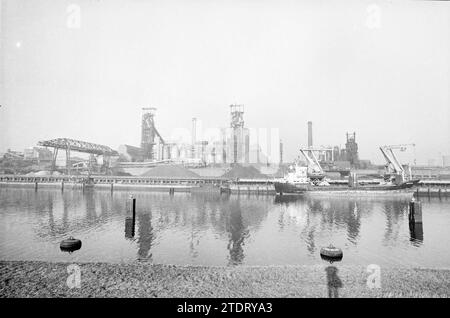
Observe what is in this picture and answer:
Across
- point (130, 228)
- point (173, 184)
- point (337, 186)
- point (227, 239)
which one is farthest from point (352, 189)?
point (130, 228)

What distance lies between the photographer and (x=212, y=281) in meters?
8.69

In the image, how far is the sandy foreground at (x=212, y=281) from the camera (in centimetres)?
800

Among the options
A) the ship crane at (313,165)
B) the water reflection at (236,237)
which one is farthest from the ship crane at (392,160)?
the water reflection at (236,237)

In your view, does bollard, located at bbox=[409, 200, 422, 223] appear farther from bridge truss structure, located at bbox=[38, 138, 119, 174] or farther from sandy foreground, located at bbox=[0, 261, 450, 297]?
bridge truss structure, located at bbox=[38, 138, 119, 174]

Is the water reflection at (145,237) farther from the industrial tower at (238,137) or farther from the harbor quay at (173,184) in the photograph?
the industrial tower at (238,137)

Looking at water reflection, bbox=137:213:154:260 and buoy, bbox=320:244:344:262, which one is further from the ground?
buoy, bbox=320:244:344:262

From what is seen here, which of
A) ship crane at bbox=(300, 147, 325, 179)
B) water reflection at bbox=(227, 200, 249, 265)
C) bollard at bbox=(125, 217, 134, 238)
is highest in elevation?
ship crane at bbox=(300, 147, 325, 179)

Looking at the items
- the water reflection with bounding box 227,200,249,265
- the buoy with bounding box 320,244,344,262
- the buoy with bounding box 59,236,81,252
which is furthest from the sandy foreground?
the water reflection with bounding box 227,200,249,265

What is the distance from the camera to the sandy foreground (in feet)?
26.2

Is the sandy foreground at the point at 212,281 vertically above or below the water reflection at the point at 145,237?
above

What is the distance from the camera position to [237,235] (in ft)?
59.8

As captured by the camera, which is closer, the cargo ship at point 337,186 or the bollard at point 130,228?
the bollard at point 130,228

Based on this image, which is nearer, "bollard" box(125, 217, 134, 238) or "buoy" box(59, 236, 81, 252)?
"buoy" box(59, 236, 81, 252)

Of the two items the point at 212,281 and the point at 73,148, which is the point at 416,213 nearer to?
the point at 212,281
